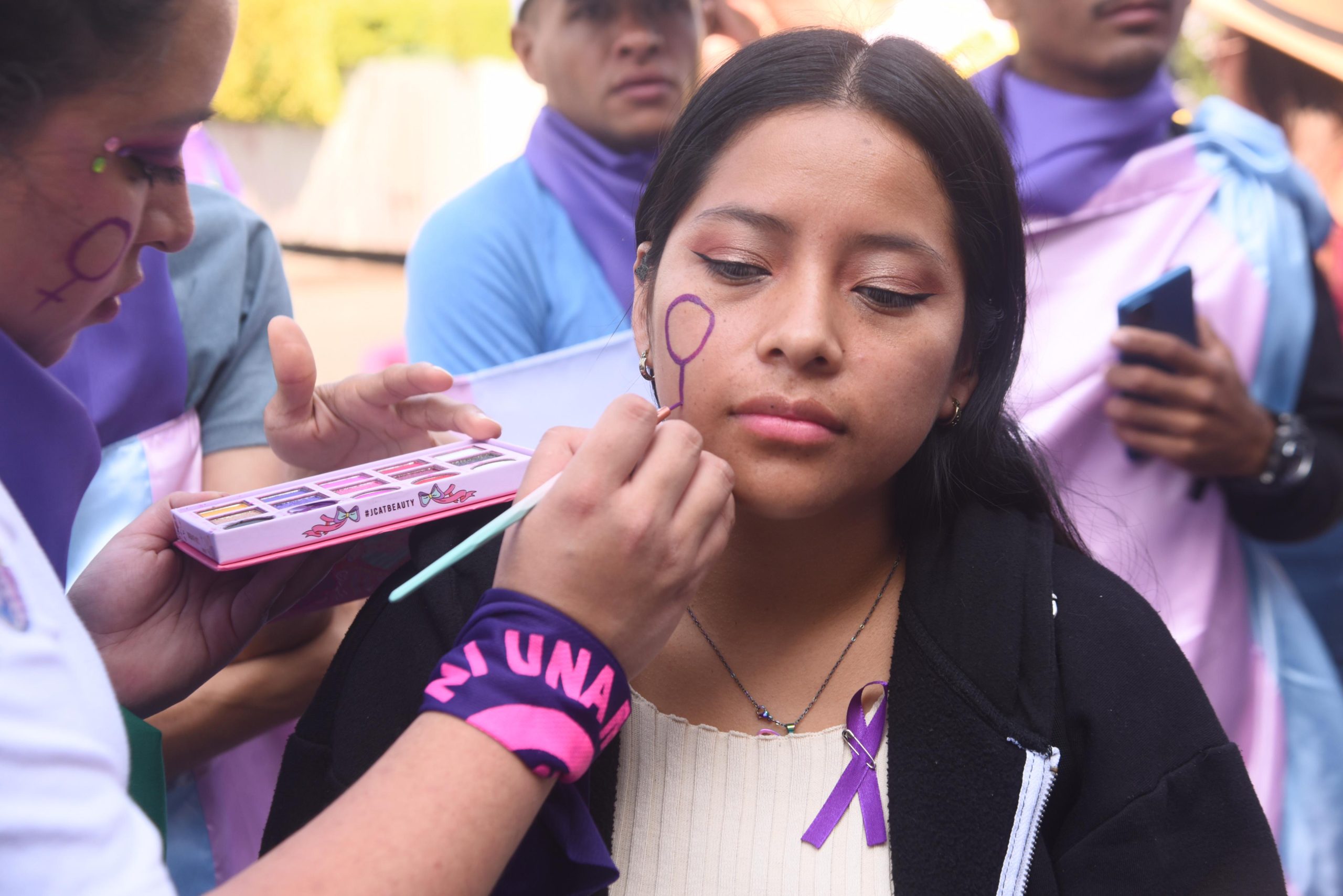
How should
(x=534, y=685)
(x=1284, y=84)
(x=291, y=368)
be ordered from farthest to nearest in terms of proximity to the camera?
(x=1284, y=84)
(x=291, y=368)
(x=534, y=685)

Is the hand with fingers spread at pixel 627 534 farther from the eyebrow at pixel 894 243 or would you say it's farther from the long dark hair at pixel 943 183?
the long dark hair at pixel 943 183

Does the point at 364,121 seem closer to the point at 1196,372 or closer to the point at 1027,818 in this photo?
the point at 1196,372

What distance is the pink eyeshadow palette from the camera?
1152 millimetres

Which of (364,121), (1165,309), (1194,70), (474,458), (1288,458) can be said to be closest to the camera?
(474,458)

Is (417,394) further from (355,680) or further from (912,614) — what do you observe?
(912,614)

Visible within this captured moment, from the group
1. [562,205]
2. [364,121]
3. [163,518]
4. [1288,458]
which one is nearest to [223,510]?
[163,518]

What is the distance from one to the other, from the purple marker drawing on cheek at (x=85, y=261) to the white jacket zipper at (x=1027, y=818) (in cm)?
105

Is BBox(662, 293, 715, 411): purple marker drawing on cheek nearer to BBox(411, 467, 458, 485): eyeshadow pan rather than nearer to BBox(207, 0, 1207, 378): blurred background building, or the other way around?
BBox(411, 467, 458, 485): eyeshadow pan

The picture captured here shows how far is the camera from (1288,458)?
218cm

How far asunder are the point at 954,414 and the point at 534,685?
0.75 meters

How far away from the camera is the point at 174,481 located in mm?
1704

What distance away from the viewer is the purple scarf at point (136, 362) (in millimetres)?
1561

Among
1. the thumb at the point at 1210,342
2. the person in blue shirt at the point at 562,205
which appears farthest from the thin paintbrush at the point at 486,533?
the thumb at the point at 1210,342

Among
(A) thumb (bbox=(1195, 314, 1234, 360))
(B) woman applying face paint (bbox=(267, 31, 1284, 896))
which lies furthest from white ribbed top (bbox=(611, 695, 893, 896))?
(A) thumb (bbox=(1195, 314, 1234, 360))
